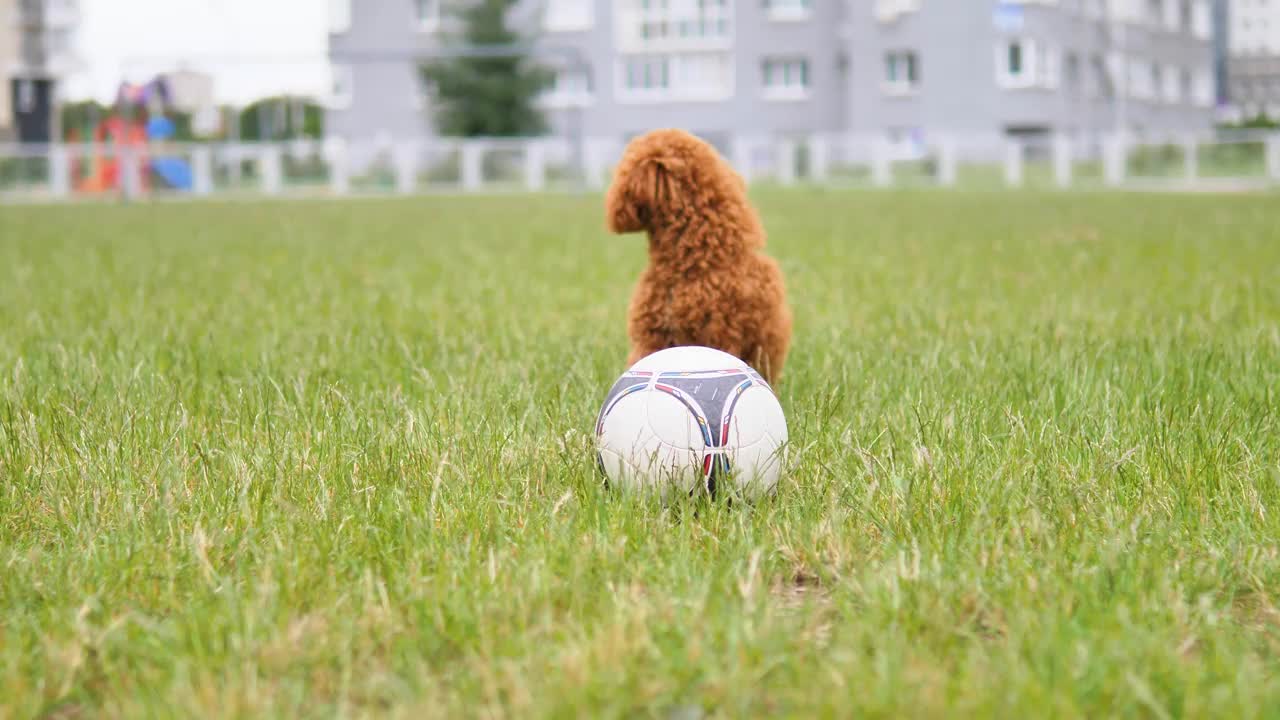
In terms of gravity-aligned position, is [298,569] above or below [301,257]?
below

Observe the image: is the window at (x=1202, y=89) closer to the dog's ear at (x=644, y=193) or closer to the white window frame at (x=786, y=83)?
the white window frame at (x=786, y=83)

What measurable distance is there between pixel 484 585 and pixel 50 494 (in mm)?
1237

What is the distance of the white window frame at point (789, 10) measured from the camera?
4653 cm

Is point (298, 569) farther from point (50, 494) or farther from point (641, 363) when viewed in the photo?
point (641, 363)

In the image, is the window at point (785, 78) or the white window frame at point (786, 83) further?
the window at point (785, 78)

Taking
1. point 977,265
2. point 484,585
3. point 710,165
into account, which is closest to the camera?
point 484,585

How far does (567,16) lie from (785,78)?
Answer: 356 inches

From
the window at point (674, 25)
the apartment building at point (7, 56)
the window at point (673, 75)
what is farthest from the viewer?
the apartment building at point (7, 56)

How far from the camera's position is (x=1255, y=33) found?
236ft

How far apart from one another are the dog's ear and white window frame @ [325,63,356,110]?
48.6 meters

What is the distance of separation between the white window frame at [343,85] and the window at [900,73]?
20.9 meters

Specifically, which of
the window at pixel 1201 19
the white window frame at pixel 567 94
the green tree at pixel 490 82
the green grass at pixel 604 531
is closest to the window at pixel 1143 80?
the window at pixel 1201 19

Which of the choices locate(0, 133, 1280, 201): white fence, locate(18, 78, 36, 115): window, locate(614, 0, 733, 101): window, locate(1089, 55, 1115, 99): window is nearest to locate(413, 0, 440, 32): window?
locate(614, 0, 733, 101): window

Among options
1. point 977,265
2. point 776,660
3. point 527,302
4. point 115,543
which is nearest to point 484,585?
point 776,660
